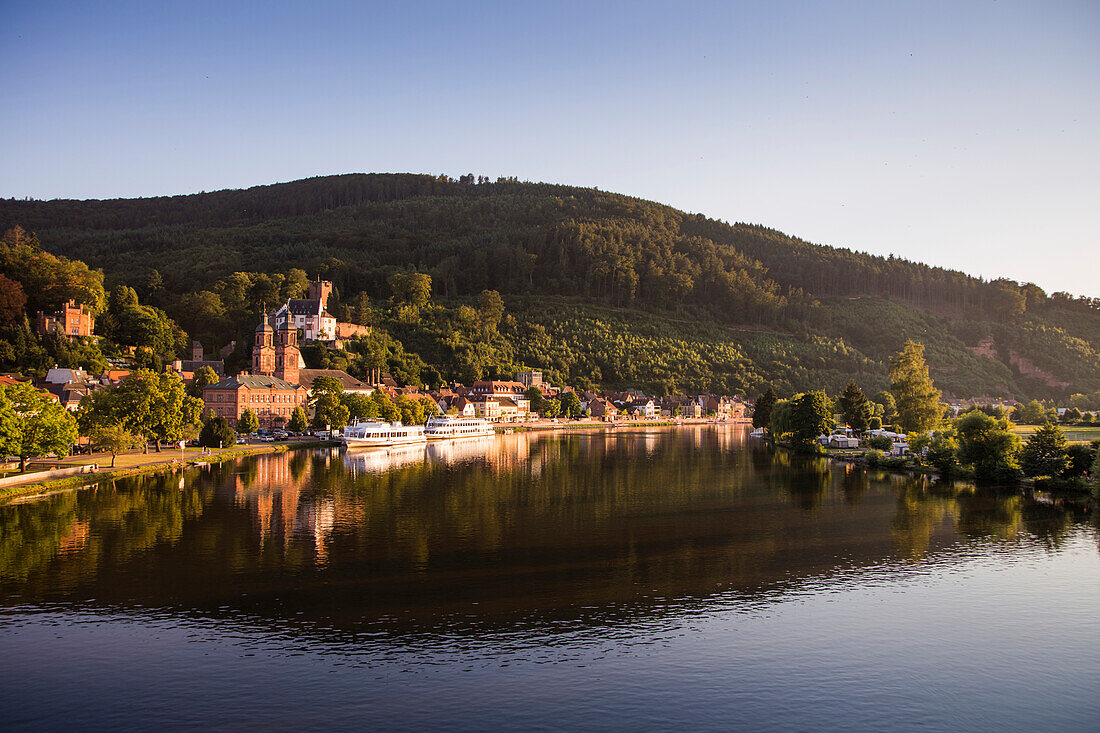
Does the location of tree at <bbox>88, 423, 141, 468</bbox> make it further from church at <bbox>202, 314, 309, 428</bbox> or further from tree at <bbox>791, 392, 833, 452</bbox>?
tree at <bbox>791, 392, 833, 452</bbox>

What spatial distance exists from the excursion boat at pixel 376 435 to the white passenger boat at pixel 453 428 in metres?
7.55

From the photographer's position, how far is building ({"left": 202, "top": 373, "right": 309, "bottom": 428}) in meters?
73.2

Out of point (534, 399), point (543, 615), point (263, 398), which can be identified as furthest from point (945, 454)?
point (534, 399)

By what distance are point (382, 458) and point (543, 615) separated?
1630 inches

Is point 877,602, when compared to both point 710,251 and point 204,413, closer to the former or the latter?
point 204,413

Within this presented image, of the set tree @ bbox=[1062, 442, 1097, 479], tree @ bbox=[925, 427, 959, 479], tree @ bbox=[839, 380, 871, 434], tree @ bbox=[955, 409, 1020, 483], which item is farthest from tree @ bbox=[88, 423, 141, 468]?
tree @ bbox=[839, 380, 871, 434]

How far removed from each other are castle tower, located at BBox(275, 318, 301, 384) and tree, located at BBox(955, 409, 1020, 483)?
66.0 m

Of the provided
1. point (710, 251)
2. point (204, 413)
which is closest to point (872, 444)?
point (204, 413)

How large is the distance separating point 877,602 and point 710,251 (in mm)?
160341

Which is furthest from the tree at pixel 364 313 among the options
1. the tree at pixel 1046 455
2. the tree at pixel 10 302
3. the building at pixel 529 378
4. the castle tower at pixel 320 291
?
the tree at pixel 1046 455

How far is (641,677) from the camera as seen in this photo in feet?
52.2

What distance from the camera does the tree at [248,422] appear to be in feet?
226

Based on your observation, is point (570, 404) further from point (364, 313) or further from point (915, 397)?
point (915, 397)

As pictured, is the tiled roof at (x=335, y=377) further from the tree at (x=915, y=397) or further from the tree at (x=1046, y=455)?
the tree at (x=1046, y=455)
